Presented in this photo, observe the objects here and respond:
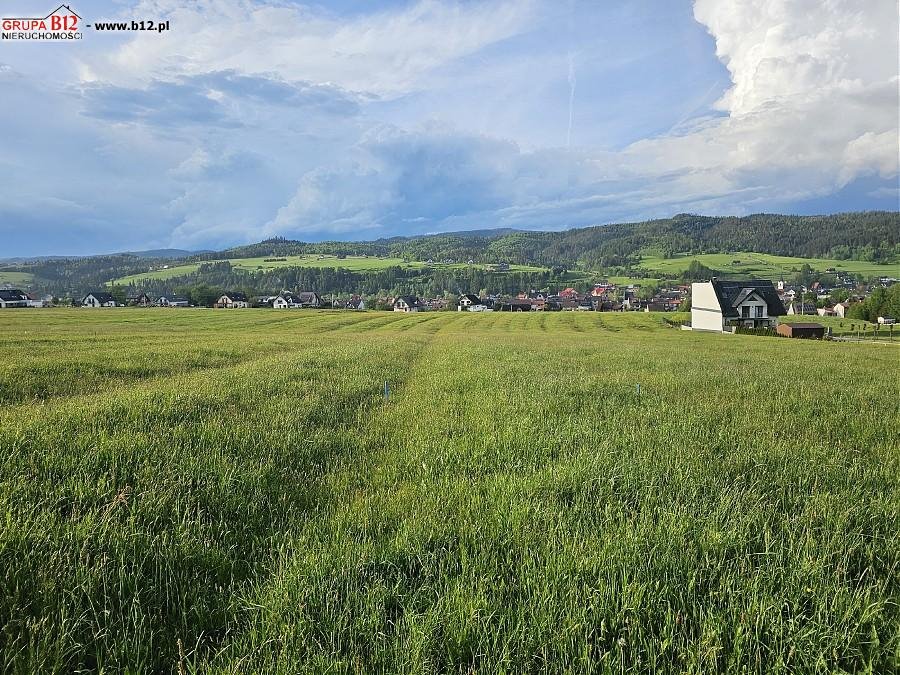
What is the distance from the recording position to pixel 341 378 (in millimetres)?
13750

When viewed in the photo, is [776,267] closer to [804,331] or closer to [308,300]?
[804,331]

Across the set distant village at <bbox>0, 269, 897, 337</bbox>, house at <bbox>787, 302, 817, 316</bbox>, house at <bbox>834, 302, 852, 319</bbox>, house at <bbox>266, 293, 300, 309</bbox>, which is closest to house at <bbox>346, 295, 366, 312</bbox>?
distant village at <bbox>0, 269, 897, 337</bbox>

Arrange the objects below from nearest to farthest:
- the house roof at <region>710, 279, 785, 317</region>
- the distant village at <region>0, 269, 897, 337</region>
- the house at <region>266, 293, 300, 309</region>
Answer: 1. the house roof at <region>710, 279, 785, 317</region>
2. the distant village at <region>0, 269, 897, 337</region>
3. the house at <region>266, 293, 300, 309</region>

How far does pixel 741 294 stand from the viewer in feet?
224

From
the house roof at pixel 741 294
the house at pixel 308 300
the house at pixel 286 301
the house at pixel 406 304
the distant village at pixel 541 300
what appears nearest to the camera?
the house roof at pixel 741 294

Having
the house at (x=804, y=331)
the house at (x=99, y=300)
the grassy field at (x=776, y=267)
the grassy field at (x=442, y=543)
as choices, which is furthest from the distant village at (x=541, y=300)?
the grassy field at (x=442, y=543)

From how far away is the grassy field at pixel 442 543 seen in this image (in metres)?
2.92

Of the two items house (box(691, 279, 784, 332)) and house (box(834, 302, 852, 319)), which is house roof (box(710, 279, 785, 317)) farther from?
house (box(834, 302, 852, 319))

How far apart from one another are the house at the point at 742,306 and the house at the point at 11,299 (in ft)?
541

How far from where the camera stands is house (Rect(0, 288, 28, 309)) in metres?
124

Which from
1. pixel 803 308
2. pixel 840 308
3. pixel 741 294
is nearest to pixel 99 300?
pixel 741 294

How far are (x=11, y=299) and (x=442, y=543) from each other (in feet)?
557

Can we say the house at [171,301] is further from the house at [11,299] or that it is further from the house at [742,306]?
the house at [742,306]

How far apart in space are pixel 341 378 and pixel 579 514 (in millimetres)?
10229
